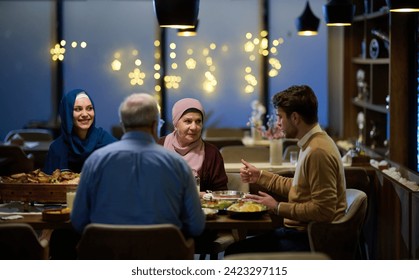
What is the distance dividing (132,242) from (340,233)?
1.15m

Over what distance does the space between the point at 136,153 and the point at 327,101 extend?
23.0 feet

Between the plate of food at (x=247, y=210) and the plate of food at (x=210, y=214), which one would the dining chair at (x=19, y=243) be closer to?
the plate of food at (x=210, y=214)

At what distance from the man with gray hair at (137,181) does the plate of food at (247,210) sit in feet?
1.45

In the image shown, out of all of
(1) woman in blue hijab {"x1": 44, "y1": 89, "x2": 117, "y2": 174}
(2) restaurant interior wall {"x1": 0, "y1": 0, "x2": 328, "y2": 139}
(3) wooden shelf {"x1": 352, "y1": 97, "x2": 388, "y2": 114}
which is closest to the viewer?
(1) woman in blue hijab {"x1": 44, "y1": 89, "x2": 117, "y2": 174}

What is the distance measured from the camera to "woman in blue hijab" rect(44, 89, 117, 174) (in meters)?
4.68

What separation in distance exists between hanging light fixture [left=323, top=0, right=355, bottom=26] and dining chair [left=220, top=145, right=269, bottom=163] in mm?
1041

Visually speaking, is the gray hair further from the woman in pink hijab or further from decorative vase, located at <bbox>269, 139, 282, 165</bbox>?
decorative vase, located at <bbox>269, 139, 282, 165</bbox>

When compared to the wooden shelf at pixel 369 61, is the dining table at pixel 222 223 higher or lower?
lower

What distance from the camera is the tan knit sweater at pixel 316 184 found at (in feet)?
12.5

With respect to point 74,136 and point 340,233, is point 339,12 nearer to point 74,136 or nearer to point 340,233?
point 74,136

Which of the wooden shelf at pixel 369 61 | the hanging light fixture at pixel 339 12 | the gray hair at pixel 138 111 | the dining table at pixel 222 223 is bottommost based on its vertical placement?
the dining table at pixel 222 223

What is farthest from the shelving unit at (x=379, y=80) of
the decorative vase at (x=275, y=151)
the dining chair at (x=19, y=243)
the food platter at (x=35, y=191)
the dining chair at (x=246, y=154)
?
the dining chair at (x=19, y=243)

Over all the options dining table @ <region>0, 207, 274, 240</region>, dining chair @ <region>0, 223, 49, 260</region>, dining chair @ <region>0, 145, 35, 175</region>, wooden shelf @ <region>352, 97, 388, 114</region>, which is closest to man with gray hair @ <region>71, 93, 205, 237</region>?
dining chair @ <region>0, 223, 49, 260</region>

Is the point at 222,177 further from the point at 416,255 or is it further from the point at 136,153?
the point at 136,153
